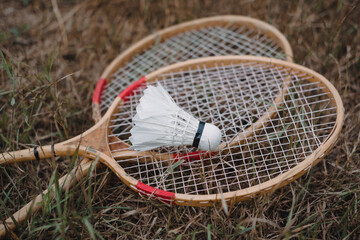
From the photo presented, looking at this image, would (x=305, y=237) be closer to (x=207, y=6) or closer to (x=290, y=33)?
(x=290, y=33)

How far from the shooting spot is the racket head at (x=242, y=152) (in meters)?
1.81

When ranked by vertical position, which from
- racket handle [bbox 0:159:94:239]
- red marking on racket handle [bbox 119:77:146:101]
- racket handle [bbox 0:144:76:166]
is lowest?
racket handle [bbox 0:159:94:239]

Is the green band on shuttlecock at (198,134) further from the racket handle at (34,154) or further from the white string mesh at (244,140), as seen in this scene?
the racket handle at (34,154)

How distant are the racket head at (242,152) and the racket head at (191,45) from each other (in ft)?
0.95

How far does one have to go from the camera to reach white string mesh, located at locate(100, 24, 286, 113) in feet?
8.78

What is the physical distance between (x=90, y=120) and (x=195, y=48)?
3.47 ft

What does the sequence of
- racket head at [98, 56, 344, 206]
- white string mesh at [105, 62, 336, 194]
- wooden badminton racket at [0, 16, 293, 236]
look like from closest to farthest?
racket head at [98, 56, 344, 206], white string mesh at [105, 62, 336, 194], wooden badminton racket at [0, 16, 293, 236]

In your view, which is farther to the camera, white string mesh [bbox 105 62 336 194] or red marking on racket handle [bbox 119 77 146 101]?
red marking on racket handle [bbox 119 77 146 101]

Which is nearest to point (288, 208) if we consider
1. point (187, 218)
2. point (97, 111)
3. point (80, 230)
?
point (187, 218)

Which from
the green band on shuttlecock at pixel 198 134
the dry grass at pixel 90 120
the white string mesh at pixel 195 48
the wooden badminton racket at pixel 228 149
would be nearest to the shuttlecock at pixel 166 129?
the green band on shuttlecock at pixel 198 134

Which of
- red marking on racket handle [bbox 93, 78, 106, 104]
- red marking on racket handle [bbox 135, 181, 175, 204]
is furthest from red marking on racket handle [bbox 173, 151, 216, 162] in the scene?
red marking on racket handle [bbox 93, 78, 106, 104]

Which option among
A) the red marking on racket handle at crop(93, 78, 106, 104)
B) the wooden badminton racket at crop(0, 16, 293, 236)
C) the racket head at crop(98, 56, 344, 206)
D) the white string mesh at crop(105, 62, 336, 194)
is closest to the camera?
the racket head at crop(98, 56, 344, 206)

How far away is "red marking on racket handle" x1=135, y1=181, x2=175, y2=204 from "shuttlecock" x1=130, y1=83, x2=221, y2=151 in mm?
239

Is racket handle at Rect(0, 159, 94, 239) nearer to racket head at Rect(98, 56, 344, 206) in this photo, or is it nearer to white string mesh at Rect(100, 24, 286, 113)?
racket head at Rect(98, 56, 344, 206)
